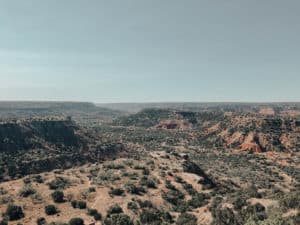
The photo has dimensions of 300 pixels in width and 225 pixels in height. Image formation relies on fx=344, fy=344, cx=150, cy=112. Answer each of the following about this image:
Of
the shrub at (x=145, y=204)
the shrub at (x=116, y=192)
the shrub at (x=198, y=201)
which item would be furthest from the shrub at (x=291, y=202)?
the shrub at (x=116, y=192)

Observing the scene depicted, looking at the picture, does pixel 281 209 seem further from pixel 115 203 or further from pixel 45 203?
pixel 45 203

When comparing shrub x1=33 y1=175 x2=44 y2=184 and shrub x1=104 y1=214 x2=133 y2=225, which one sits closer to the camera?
shrub x1=104 y1=214 x2=133 y2=225

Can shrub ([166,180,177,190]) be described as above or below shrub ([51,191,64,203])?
below

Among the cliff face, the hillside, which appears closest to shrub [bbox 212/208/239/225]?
the hillside

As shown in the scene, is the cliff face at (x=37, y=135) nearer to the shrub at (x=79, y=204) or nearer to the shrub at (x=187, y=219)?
the shrub at (x=79, y=204)

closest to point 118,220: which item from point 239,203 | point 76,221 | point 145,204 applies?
point 76,221

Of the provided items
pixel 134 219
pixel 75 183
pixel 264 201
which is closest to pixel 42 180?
pixel 75 183

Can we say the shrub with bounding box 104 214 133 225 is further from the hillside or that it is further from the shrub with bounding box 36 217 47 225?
the hillside
